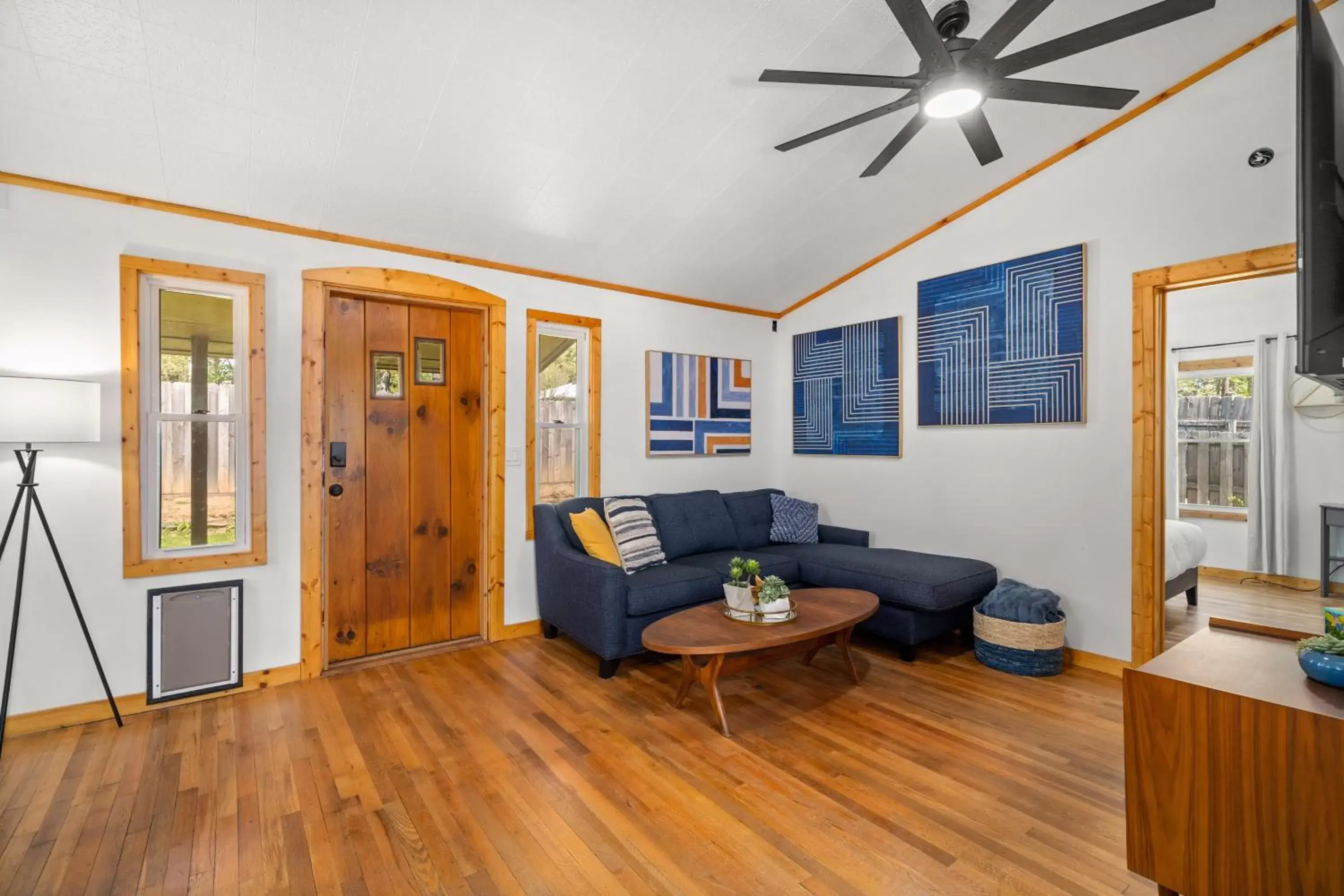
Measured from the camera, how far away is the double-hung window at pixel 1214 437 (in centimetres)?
539

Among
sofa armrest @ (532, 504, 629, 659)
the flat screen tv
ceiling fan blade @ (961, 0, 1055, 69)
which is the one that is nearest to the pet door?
sofa armrest @ (532, 504, 629, 659)

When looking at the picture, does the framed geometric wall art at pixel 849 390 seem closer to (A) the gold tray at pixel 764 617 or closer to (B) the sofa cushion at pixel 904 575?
(B) the sofa cushion at pixel 904 575

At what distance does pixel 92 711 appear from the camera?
2.76m

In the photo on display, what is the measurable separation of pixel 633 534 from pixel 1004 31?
115 inches

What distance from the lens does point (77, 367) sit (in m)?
2.73

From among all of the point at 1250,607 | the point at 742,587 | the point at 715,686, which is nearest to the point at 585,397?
the point at 742,587

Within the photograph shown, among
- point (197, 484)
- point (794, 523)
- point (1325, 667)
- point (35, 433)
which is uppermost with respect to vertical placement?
point (35, 433)

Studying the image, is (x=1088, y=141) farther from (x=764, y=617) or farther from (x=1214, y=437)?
(x=1214, y=437)

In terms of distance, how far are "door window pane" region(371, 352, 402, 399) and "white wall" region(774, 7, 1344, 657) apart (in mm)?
3117

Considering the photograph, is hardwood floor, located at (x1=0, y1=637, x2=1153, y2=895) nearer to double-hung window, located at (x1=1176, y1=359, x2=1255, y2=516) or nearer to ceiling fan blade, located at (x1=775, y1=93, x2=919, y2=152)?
ceiling fan blade, located at (x1=775, y1=93, x2=919, y2=152)

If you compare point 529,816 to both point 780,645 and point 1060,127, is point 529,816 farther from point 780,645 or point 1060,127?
point 1060,127

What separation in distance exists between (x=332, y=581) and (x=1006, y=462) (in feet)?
13.5

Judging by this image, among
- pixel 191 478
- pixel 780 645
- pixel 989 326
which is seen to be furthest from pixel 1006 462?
pixel 191 478

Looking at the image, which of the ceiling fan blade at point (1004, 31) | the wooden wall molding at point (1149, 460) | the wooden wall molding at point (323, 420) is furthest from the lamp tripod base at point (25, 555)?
the wooden wall molding at point (1149, 460)
